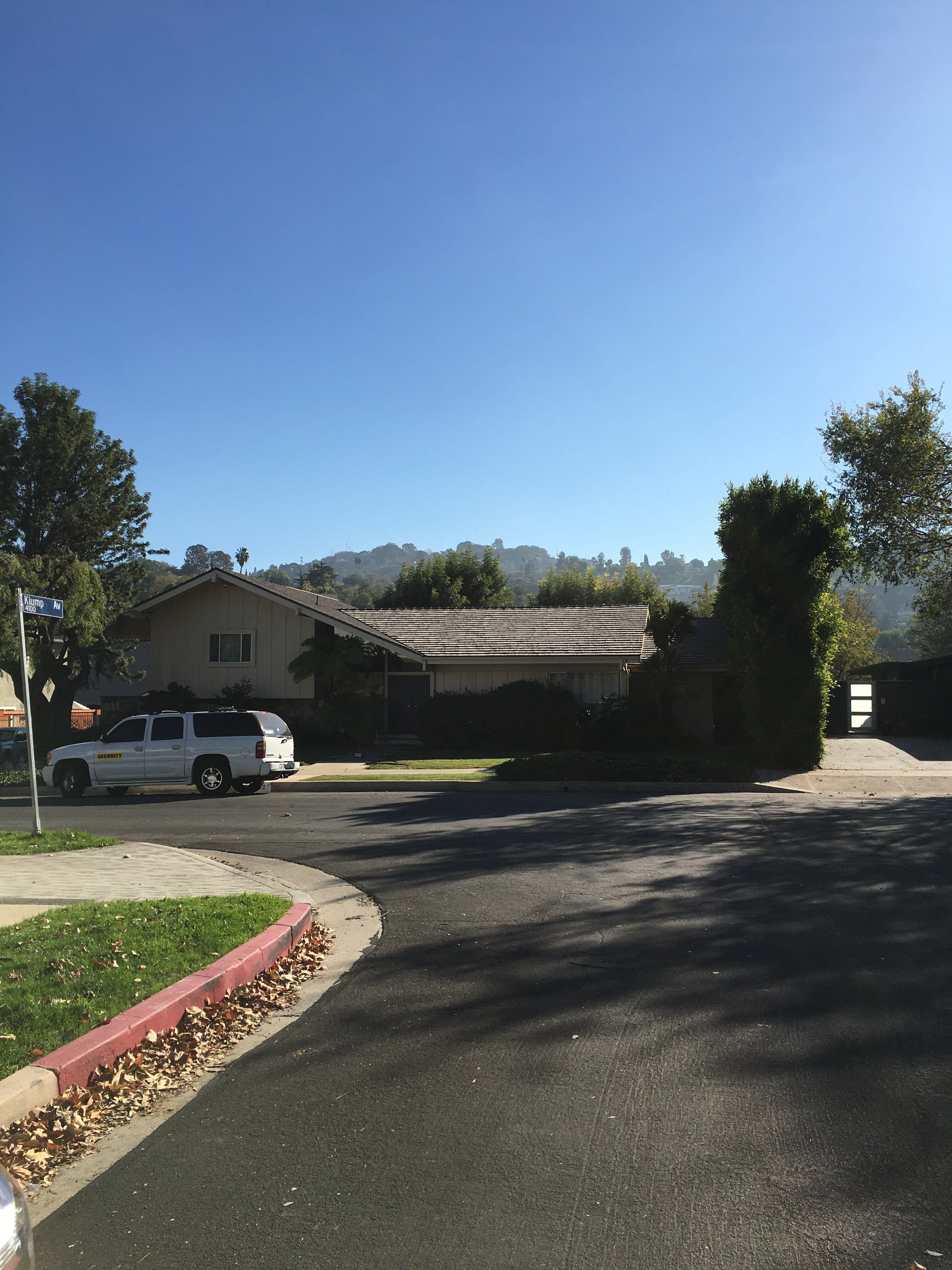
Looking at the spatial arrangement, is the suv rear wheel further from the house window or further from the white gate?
the white gate

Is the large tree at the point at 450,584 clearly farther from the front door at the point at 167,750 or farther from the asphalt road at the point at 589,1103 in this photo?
the asphalt road at the point at 589,1103

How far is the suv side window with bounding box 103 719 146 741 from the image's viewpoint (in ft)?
65.3

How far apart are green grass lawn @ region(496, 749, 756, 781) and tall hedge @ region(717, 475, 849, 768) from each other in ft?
7.16

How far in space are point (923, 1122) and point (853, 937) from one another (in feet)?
10.2

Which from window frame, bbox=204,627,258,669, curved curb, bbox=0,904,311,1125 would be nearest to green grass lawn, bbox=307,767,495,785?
window frame, bbox=204,627,258,669

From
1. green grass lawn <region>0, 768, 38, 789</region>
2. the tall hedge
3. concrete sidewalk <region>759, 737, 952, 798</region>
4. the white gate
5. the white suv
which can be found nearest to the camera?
concrete sidewalk <region>759, 737, 952, 798</region>

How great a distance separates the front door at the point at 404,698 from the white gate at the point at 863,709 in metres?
16.4

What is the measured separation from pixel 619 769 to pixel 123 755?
400 inches

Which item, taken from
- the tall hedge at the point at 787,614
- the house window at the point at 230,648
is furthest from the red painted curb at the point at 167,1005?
the house window at the point at 230,648

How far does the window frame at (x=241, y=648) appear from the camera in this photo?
100 ft

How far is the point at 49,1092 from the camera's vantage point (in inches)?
184

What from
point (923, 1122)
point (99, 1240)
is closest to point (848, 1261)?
point (923, 1122)

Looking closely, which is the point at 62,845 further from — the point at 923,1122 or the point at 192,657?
the point at 192,657

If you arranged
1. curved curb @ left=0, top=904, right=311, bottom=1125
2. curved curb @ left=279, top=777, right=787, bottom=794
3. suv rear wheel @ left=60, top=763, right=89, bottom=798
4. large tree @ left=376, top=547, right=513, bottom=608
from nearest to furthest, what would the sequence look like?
curved curb @ left=0, top=904, right=311, bottom=1125 → curved curb @ left=279, top=777, right=787, bottom=794 → suv rear wheel @ left=60, top=763, right=89, bottom=798 → large tree @ left=376, top=547, right=513, bottom=608
